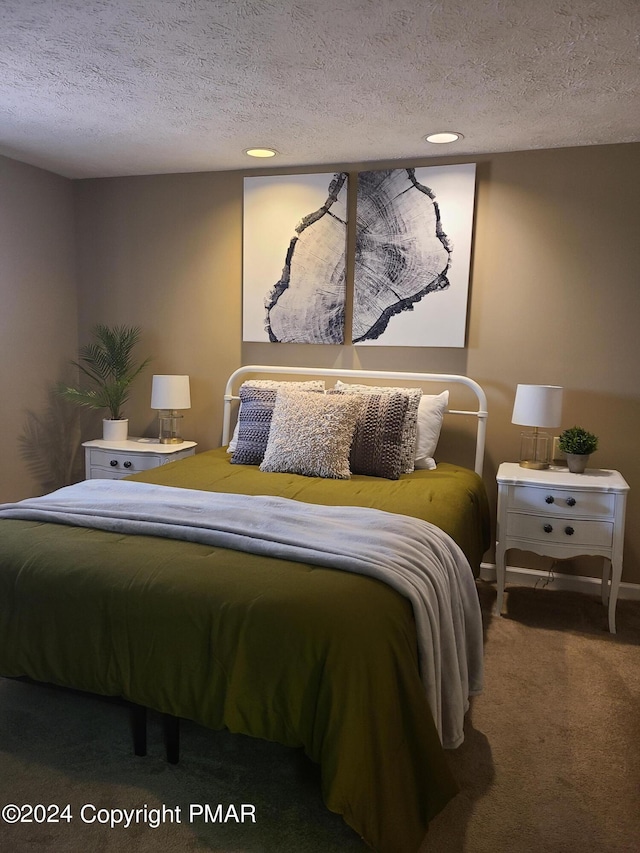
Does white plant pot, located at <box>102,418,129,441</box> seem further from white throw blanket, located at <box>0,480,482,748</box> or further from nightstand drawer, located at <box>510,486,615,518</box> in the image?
nightstand drawer, located at <box>510,486,615,518</box>

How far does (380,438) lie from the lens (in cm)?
315

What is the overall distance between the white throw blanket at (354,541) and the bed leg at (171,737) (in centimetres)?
55

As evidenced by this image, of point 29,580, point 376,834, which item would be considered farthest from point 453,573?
point 29,580

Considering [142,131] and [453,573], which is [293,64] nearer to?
[142,131]

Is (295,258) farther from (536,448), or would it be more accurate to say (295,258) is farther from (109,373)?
(536,448)

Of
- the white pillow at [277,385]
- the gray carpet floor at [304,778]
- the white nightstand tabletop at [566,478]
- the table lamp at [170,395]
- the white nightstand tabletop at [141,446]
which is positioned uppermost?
the white pillow at [277,385]

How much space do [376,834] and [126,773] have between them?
840 mm

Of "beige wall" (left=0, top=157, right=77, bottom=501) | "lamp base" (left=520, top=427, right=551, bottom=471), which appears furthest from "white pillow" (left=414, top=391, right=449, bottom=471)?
"beige wall" (left=0, top=157, right=77, bottom=501)

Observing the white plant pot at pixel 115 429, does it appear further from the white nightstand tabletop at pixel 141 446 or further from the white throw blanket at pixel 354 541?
the white throw blanket at pixel 354 541

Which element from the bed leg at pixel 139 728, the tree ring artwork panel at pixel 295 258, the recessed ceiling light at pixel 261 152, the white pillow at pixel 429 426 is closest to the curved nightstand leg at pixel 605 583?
the white pillow at pixel 429 426

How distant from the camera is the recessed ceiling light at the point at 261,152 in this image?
11.5 ft

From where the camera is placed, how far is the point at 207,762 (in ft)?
6.56

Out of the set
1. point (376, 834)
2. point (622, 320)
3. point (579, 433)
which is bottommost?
point (376, 834)

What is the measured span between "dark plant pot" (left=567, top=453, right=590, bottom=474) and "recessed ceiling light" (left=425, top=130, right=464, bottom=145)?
5.53 ft
